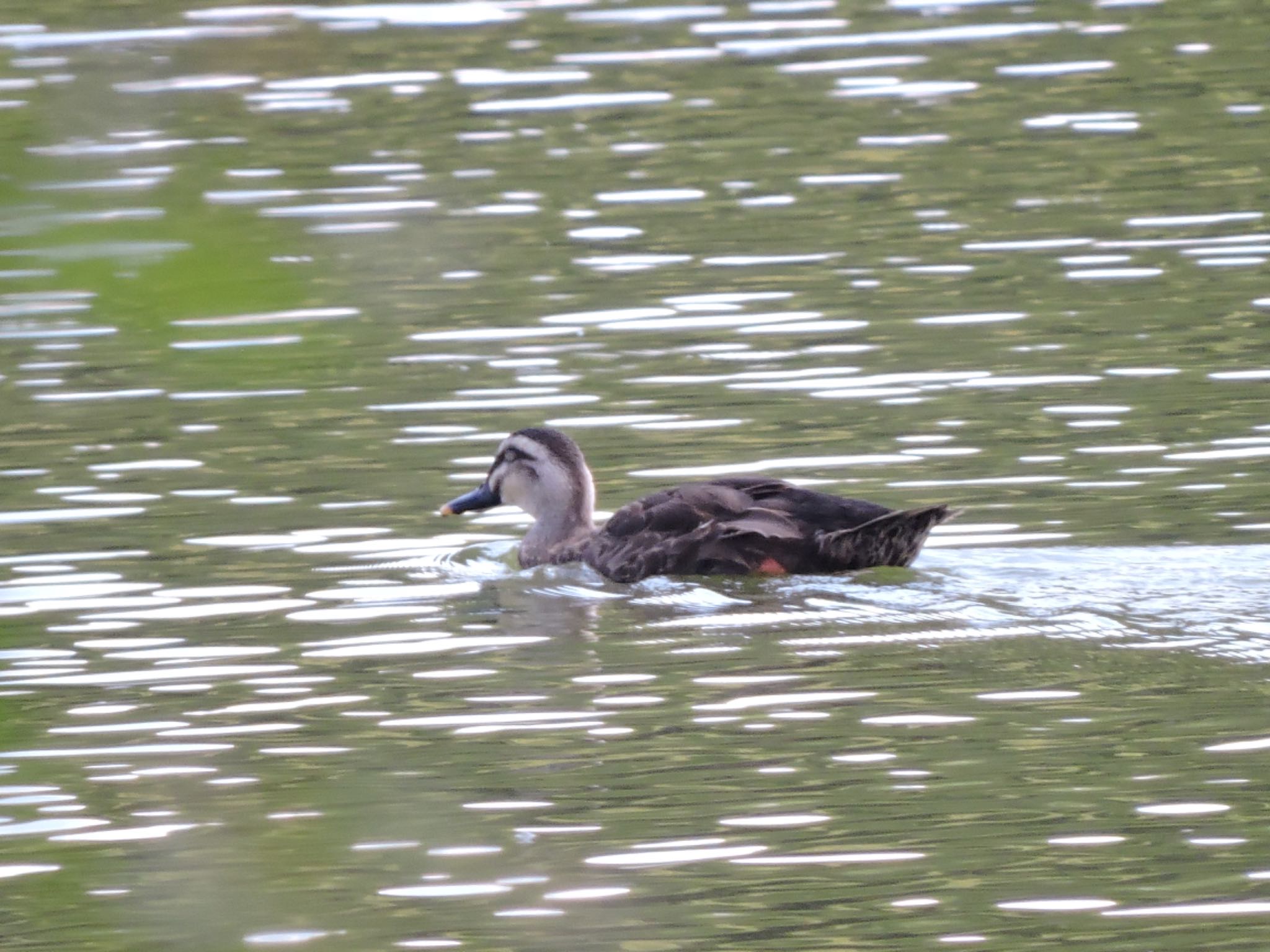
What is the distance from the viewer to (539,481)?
434 inches

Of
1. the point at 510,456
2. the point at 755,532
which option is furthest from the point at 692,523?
the point at 510,456

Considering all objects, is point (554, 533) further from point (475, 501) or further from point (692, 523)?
point (692, 523)

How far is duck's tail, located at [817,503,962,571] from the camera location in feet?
31.2

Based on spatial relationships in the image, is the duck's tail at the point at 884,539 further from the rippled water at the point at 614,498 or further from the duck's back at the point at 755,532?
the rippled water at the point at 614,498

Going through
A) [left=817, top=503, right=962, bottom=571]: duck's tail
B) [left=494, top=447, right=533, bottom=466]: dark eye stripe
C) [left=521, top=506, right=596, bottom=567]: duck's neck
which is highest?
[left=494, top=447, right=533, bottom=466]: dark eye stripe

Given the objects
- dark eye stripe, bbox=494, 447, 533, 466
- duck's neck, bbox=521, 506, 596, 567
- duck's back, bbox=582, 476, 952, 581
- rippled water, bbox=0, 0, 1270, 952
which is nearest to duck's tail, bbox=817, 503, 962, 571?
duck's back, bbox=582, 476, 952, 581

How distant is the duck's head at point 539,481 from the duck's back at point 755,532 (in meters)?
0.52

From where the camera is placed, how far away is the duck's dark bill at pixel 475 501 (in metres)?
11.1

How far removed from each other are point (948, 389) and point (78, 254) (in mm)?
10615

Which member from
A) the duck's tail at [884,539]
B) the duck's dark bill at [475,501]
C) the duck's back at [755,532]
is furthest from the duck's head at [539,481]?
the duck's tail at [884,539]

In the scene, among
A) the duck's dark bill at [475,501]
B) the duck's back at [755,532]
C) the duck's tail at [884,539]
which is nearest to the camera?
the duck's tail at [884,539]

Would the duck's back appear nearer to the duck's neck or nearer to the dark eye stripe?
the duck's neck

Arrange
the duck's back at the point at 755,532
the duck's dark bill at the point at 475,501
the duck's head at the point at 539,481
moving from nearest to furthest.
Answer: the duck's back at the point at 755,532 < the duck's head at the point at 539,481 < the duck's dark bill at the point at 475,501

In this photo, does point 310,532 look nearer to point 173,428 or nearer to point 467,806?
point 173,428
